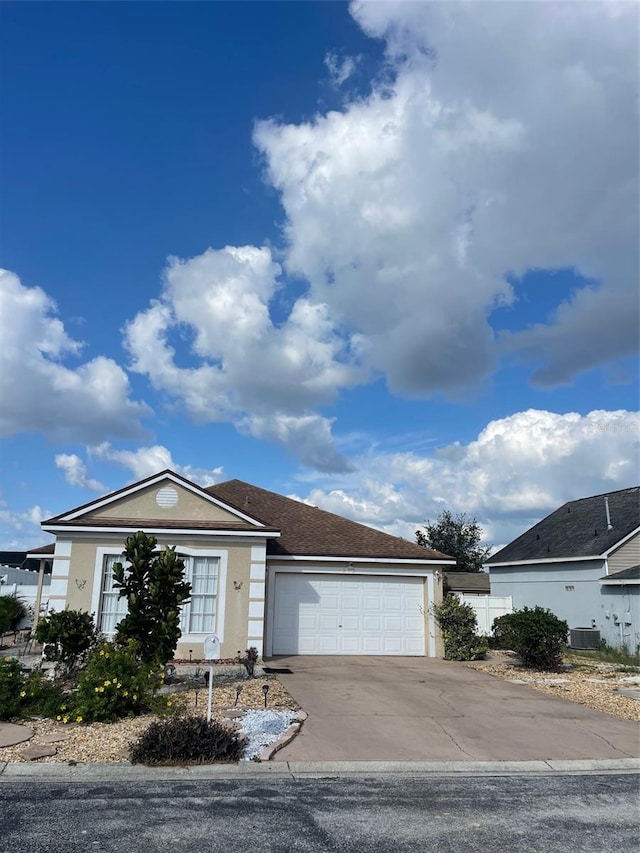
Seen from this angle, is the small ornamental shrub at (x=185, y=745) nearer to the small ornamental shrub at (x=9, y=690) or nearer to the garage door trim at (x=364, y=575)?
the small ornamental shrub at (x=9, y=690)

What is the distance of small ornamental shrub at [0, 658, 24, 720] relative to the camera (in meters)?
9.04

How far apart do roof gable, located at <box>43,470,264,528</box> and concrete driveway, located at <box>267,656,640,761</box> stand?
4082 mm

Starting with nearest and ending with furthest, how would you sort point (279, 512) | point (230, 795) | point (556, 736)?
point (230, 795)
point (556, 736)
point (279, 512)

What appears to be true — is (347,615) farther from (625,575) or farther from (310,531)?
(625,575)

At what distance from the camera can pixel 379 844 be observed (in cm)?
522

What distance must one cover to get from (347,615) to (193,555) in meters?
5.00

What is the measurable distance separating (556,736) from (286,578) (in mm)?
9074

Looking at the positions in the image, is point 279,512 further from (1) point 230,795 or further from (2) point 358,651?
(1) point 230,795

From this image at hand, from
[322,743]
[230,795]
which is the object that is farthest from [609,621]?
[230,795]

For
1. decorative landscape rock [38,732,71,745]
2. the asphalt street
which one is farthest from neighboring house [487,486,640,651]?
decorative landscape rock [38,732,71,745]

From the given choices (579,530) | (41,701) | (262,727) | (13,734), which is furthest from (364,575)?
(579,530)

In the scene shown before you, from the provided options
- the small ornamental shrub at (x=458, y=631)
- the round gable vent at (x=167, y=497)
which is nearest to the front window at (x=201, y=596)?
the round gable vent at (x=167, y=497)

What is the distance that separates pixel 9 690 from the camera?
363 inches

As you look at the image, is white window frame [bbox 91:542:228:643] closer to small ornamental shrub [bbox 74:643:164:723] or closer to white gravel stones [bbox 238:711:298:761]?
small ornamental shrub [bbox 74:643:164:723]
